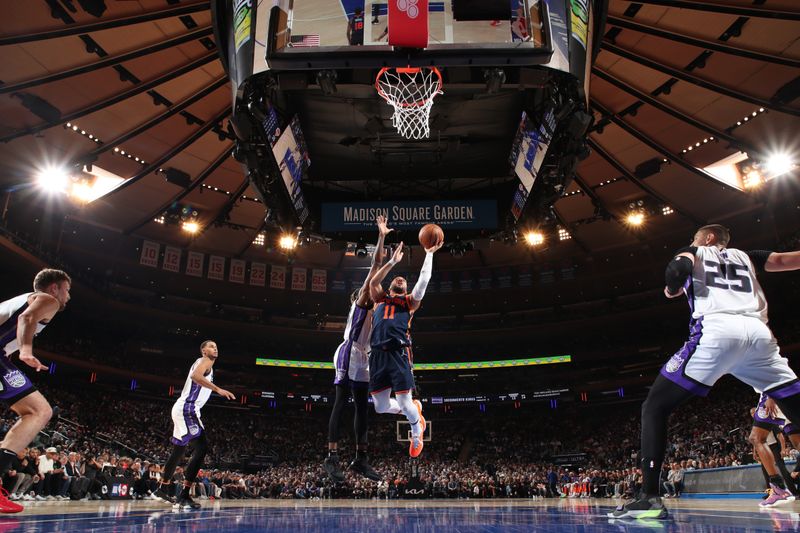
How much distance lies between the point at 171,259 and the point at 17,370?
25971 millimetres

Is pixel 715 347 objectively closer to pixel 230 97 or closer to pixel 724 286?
pixel 724 286

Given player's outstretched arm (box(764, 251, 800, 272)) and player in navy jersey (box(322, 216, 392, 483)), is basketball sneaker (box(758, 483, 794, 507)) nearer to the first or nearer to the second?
player's outstretched arm (box(764, 251, 800, 272))

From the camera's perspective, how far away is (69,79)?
13.0 m

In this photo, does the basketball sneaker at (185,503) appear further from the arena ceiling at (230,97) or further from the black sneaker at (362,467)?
the arena ceiling at (230,97)

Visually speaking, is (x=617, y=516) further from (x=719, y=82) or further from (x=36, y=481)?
(x=36, y=481)

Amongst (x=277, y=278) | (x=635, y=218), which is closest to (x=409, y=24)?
(x=635, y=218)

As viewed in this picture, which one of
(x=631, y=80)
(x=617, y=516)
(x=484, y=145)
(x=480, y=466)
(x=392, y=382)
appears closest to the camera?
(x=617, y=516)

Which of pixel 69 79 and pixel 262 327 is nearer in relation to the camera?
pixel 69 79

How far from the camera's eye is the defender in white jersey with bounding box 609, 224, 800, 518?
4.02 metres

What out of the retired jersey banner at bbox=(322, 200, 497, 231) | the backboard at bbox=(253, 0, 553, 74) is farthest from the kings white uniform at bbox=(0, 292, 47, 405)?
the retired jersey banner at bbox=(322, 200, 497, 231)

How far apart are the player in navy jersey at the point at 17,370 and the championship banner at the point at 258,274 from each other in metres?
26.9

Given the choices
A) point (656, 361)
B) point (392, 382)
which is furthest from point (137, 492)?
point (656, 361)

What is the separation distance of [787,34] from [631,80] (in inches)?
123

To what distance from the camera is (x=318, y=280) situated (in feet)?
108
